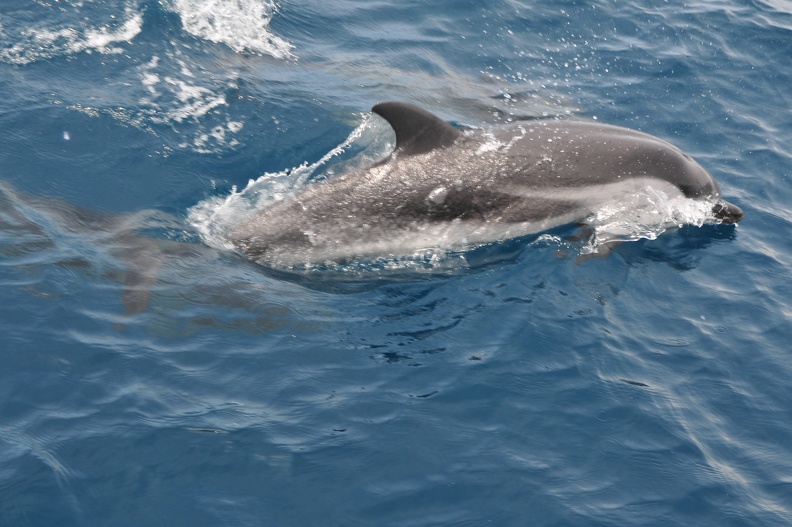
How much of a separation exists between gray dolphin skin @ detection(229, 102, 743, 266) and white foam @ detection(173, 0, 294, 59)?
5.38 meters

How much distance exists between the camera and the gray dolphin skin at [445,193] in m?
10.8

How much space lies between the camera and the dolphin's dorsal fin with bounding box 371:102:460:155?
10547 millimetres

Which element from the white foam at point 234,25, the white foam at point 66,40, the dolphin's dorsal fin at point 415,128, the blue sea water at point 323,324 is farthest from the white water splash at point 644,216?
the white foam at point 66,40

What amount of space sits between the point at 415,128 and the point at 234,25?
6565 millimetres

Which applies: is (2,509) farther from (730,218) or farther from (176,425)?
(730,218)

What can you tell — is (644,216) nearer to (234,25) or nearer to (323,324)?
(323,324)

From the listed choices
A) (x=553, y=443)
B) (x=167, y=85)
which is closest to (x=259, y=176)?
(x=167, y=85)

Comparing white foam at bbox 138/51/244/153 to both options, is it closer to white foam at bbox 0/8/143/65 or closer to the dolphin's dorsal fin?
white foam at bbox 0/8/143/65

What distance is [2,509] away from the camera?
6867 mm

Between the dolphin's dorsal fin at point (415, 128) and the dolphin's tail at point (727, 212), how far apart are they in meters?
4.19

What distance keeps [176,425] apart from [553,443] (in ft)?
12.1

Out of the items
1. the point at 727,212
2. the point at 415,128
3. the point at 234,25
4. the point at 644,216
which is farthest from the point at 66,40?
the point at 727,212

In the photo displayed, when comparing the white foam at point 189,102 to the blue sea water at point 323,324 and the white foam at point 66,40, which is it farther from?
the white foam at point 66,40

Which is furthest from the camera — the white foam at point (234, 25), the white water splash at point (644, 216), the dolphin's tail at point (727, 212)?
the white foam at point (234, 25)
